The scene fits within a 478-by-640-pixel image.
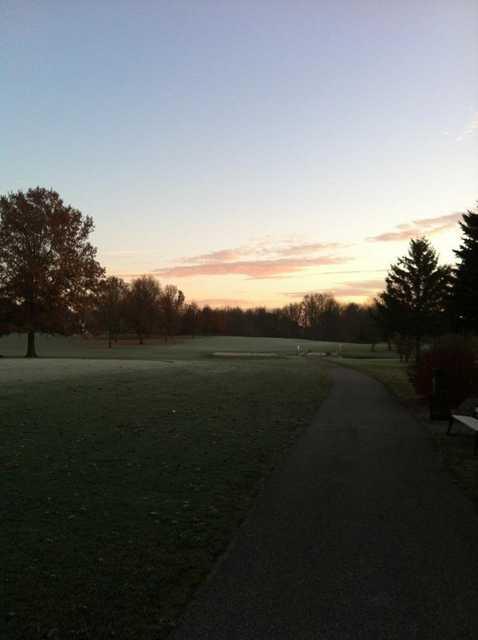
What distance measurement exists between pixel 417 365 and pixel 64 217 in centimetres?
3576

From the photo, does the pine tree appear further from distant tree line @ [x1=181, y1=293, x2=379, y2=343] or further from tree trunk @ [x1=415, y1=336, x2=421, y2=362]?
distant tree line @ [x1=181, y1=293, x2=379, y2=343]

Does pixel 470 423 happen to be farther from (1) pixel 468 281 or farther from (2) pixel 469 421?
(1) pixel 468 281

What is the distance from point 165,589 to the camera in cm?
408

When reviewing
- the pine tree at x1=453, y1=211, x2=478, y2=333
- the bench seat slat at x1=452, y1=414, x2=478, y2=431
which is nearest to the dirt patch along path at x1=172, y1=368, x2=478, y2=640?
the bench seat slat at x1=452, y1=414, x2=478, y2=431

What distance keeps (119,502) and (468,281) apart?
30.6 meters

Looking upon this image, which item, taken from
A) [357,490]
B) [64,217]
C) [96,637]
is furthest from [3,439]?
[64,217]

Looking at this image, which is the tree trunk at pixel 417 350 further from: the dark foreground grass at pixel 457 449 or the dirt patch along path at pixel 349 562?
the dirt patch along path at pixel 349 562

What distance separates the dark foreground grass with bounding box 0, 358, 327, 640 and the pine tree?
21044mm

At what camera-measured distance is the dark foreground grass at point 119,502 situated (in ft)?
12.6

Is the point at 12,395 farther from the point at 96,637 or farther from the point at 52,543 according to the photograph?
the point at 96,637

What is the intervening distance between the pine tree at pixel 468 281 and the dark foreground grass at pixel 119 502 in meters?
21.0

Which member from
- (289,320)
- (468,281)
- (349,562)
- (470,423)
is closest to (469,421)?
(470,423)

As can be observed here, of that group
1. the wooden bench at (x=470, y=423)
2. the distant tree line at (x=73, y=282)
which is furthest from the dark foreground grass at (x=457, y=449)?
the distant tree line at (x=73, y=282)

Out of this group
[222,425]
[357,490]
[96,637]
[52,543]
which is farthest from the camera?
[222,425]
